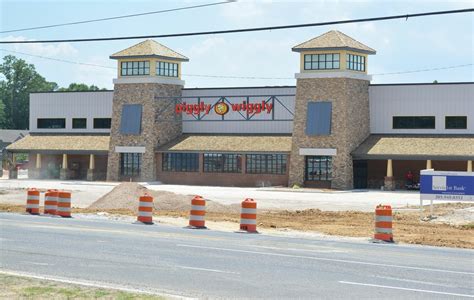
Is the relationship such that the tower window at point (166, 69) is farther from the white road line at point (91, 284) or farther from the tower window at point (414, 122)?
the white road line at point (91, 284)

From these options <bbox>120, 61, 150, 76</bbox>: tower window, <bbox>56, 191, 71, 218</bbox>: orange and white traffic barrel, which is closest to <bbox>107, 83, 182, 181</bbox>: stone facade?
<bbox>120, 61, 150, 76</bbox>: tower window

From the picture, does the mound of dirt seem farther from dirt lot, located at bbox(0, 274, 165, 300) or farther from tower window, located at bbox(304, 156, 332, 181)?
dirt lot, located at bbox(0, 274, 165, 300)

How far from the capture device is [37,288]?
15.0 meters

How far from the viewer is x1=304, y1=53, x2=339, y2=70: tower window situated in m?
59.4

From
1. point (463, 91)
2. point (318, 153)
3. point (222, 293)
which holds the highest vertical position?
point (463, 91)

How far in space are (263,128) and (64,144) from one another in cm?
1687

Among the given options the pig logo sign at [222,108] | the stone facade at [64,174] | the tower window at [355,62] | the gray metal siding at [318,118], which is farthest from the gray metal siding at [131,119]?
the tower window at [355,62]

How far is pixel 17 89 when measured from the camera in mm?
135125

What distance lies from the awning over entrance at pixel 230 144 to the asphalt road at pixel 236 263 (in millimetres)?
35513

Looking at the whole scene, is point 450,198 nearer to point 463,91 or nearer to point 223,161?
point 463,91

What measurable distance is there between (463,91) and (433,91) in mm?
2027

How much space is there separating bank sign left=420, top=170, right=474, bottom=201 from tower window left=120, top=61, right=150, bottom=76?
37.2m

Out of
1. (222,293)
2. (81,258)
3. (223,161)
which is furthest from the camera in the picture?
(223,161)

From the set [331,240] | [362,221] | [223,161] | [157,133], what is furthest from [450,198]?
[157,133]
